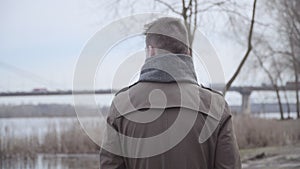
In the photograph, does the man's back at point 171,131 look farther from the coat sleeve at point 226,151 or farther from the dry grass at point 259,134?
the dry grass at point 259,134

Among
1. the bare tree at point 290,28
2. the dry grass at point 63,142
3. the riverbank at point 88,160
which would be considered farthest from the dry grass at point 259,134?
the bare tree at point 290,28

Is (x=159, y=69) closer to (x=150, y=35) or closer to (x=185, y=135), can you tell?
(x=150, y=35)

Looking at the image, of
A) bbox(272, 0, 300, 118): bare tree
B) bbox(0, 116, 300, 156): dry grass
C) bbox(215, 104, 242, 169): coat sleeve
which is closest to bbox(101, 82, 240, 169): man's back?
bbox(215, 104, 242, 169): coat sleeve

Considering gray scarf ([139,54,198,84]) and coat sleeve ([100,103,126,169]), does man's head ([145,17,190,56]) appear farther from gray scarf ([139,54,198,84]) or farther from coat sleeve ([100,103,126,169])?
coat sleeve ([100,103,126,169])

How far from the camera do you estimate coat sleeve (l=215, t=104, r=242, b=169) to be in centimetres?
213

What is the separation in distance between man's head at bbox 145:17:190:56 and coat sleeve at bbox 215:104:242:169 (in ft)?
1.33

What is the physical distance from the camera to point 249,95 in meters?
30.0

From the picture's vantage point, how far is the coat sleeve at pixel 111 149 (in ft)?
7.07

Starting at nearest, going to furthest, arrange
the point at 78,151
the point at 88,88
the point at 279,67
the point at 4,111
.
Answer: the point at 88,88 → the point at 78,151 → the point at 4,111 → the point at 279,67

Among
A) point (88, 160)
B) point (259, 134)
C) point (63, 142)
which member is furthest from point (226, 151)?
point (259, 134)

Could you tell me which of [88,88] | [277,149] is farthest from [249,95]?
[88,88]

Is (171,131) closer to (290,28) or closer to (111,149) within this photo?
(111,149)

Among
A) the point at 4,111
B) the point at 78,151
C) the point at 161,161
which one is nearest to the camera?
the point at 161,161

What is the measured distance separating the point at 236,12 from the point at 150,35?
33.8 ft
